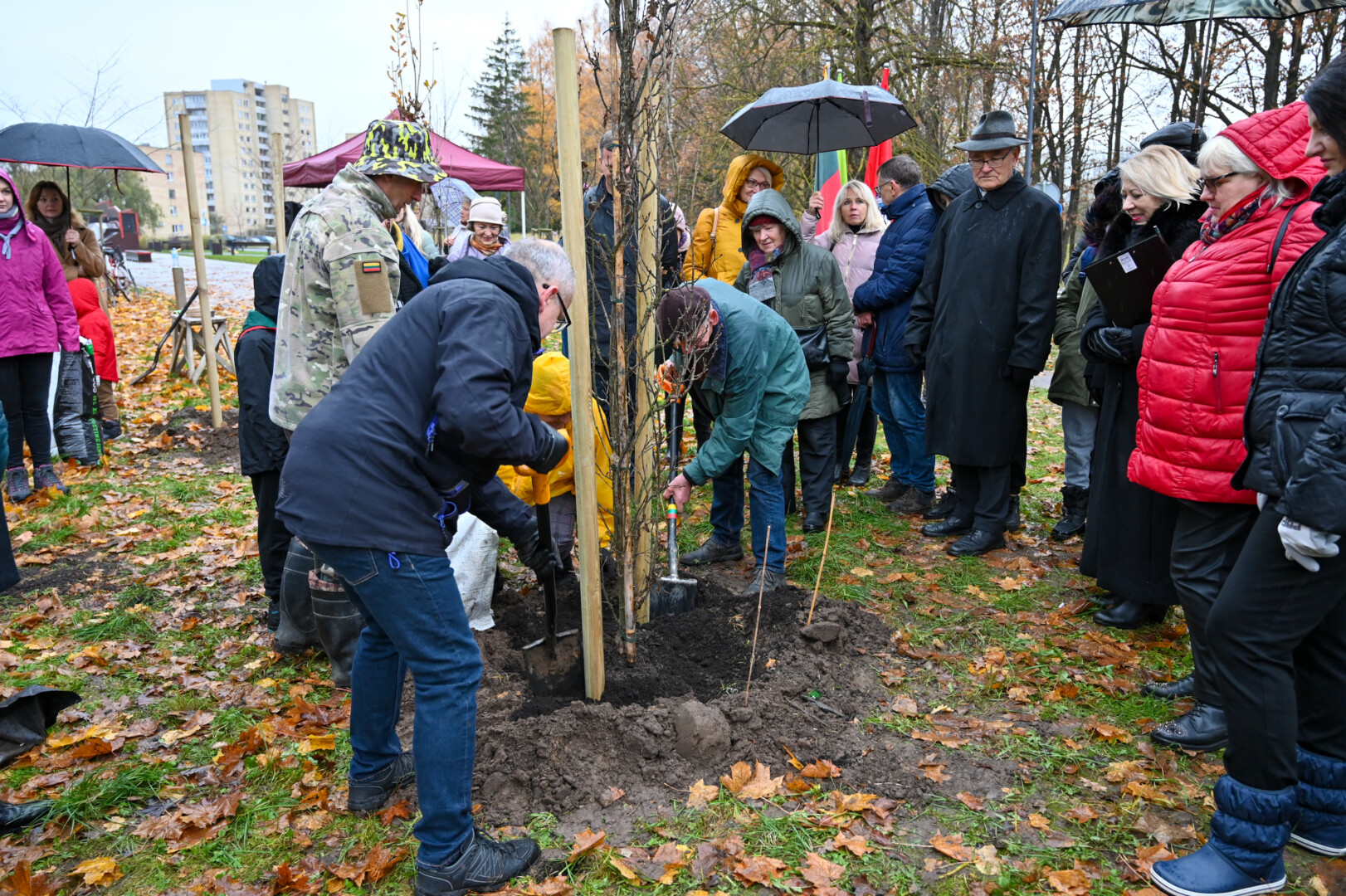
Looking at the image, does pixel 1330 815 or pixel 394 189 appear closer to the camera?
pixel 1330 815

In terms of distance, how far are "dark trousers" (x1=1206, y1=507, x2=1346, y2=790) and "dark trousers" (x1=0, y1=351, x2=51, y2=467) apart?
717 centimetres

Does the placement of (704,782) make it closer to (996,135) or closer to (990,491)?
(990,491)

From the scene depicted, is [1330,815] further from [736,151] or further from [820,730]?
[736,151]

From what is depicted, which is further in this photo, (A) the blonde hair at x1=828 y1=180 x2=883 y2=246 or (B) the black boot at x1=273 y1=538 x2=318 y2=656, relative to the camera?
(A) the blonde hair at x1=828 y1=180 x2=883 y2=246

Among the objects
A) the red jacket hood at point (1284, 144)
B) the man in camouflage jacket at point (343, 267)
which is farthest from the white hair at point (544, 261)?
the red jacket hood at point (1284, 144)

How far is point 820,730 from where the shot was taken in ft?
11.0

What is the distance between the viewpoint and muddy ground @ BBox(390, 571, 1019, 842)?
9.77ft

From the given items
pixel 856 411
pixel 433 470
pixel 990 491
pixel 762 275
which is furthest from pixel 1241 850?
pixel 856 411

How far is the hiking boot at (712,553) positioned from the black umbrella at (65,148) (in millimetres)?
6581

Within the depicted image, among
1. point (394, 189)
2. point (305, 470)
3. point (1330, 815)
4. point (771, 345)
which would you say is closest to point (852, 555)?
point (771, 345)

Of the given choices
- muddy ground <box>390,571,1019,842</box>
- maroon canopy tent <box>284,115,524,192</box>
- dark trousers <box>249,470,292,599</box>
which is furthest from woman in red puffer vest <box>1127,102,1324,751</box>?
maroon canopy tent <box>284,115,524,192</box>

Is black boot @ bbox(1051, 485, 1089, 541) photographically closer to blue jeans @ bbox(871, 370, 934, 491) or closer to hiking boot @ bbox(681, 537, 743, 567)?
blue jeans @ bbox(871, 370, 934, 491)

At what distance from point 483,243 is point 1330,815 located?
6354 mm

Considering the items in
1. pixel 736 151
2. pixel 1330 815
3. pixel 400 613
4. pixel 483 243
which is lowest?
pixel 1330 815
